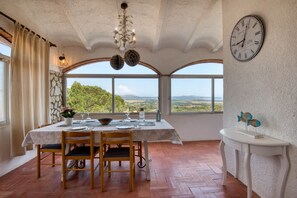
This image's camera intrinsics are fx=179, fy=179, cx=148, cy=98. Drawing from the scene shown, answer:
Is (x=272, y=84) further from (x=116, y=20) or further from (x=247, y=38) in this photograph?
(x=116, y=20)

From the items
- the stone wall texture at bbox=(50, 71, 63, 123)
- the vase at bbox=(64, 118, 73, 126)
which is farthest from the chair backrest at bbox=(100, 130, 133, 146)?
the stone wall texture at bbox=(50, 71, 63, 123)

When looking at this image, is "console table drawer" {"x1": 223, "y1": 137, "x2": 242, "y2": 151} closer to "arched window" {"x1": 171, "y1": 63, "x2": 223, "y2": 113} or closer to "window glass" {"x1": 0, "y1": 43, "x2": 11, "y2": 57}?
"arched window" {"x1": 171, "y1": 63, "x2": 223, "y2": 113}

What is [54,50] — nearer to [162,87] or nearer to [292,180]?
[162,87]

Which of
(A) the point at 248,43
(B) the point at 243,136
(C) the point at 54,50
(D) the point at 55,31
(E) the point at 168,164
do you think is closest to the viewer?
(B) the point at 243,136

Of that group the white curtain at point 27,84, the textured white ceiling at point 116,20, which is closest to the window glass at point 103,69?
the textured white ceiling at point 116,20

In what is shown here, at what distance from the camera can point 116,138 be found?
240cm

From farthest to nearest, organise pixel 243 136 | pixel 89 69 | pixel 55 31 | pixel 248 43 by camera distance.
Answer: pixel 89 69, pixel 55 31, pixel 248 43, pixel 243 136

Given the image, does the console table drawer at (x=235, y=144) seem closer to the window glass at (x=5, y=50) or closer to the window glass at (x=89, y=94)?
the window glass at (x=89, y=94)

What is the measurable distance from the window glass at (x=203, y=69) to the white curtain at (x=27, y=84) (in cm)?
340

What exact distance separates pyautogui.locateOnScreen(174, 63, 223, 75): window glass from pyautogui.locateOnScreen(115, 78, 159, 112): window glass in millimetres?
950

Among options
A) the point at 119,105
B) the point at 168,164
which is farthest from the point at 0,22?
the point at 168,164

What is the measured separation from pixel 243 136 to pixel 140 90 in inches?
131

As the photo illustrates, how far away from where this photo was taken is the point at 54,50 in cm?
450

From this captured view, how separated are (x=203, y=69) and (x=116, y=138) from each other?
371 cm
